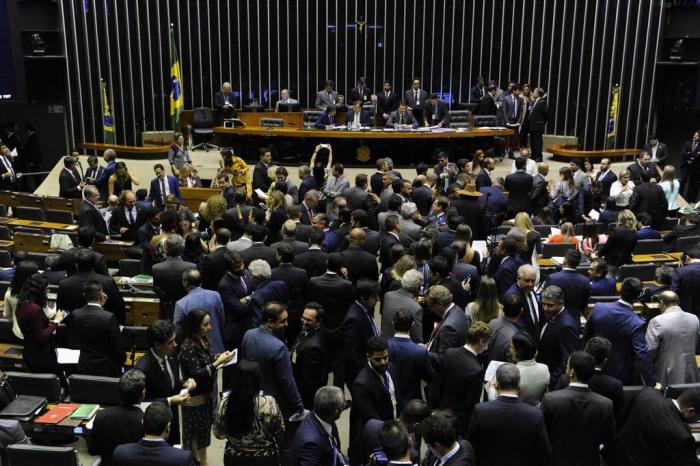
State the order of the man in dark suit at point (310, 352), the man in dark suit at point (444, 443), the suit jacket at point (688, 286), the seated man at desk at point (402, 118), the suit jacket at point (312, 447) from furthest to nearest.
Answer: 1. the seated man at desk at point (402, 118)
2. the suit jacket at point (688, 286)
3. the man in dark suit at point (310, 352)
4. the suit jacket at point (312, 447)
5. the man in dark suit at point (444, 443)

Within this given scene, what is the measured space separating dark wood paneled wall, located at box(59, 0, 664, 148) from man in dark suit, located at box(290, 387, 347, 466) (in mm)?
14820

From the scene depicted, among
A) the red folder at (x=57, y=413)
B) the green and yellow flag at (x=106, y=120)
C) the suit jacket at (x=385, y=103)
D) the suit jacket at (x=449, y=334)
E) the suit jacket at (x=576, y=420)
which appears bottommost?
the red folder at (x=57, y=413)

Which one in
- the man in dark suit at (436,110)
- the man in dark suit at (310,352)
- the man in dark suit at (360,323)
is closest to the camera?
the man in dark suit at (310,352)

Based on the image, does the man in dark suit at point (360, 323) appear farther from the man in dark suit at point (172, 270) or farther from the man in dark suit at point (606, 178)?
the man in dark suit at point (606, 178)

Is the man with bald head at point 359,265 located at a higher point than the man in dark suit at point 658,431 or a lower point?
higher

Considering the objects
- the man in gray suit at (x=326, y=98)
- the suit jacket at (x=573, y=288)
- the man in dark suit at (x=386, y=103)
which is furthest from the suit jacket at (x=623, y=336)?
the man in gray suit at (x=326, y=98)

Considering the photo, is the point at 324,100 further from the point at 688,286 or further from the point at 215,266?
the point at 688,286

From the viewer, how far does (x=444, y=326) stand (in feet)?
17.3

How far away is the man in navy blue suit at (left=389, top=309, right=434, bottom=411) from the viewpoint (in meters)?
4.82

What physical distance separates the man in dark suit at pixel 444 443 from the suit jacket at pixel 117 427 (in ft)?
5.28

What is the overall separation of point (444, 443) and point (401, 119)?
11480 mm

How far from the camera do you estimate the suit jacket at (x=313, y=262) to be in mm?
6523

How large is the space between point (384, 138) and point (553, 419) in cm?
1079

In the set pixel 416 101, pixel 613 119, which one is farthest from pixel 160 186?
pixel 613 119
